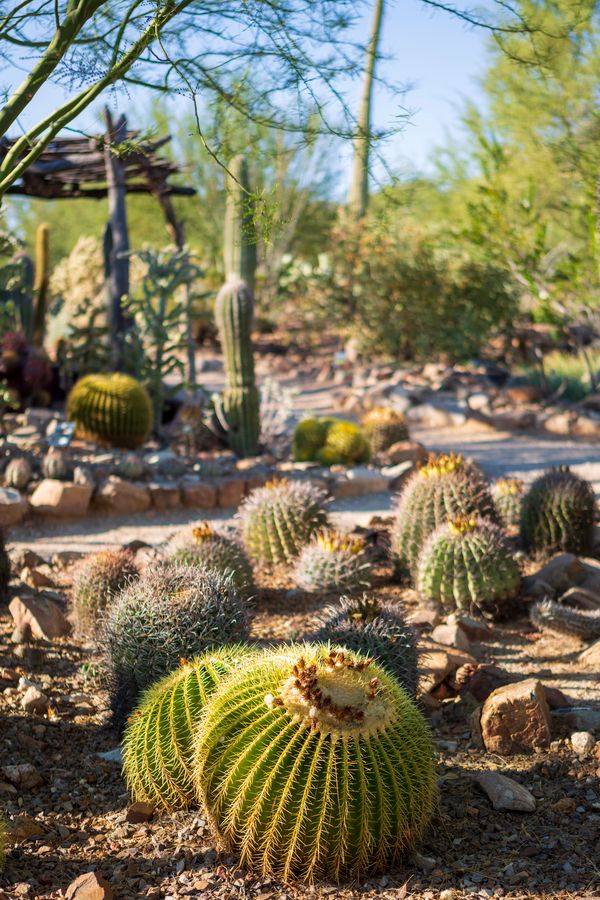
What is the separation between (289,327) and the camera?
19578 millimetres

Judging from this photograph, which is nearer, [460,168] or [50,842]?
[50,842]

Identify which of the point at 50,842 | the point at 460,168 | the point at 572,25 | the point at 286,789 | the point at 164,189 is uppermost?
the point at 460,168

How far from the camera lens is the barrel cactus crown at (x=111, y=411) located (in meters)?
9.30

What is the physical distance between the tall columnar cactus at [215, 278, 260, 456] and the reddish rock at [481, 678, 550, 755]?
628 centimetres

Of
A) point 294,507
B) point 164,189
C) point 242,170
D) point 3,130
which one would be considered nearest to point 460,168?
point 164,189

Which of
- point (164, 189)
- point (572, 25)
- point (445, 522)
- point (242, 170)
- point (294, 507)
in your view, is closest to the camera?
point (572, 25)

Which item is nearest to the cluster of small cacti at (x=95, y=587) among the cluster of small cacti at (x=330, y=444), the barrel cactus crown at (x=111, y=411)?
the barrel cactus crown at (x=111, y=411)

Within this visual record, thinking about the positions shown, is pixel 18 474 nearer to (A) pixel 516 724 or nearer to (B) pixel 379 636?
(B) pixel 379 636

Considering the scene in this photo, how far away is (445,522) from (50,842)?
3426 mm

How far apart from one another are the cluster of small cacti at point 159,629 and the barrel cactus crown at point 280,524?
2319mm

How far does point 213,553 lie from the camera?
17.5 ft

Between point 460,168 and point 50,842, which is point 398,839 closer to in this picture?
point 50,842

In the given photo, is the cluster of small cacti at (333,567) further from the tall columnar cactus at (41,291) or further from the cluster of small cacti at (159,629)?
the tall columnar cactus at (41,291)

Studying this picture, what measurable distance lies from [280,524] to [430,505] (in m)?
1.03
